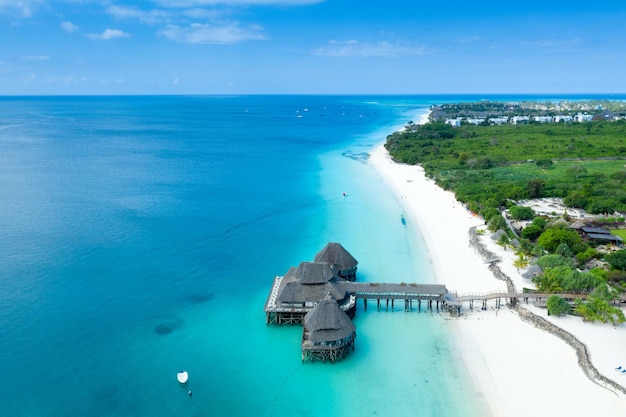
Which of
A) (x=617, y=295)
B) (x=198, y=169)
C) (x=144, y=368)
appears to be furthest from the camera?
(x=198, y=169)

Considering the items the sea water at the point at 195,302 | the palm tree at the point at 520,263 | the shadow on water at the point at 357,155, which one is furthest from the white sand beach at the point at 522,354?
the shadow on water at the point at 357,155

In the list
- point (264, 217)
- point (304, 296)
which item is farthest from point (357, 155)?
point (304, 296)

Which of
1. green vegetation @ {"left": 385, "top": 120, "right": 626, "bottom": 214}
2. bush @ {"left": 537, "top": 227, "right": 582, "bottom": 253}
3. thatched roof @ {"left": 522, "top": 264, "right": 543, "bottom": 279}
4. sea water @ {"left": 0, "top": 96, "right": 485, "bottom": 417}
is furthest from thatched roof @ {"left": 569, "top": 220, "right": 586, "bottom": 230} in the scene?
sea water @ {"left": 0, "top": 96, "right": 485, "bottom": 417}

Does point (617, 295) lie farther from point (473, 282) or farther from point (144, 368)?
point (144, 368)

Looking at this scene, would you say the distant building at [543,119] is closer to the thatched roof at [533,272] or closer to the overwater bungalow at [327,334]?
the thatched roof at [533,272]

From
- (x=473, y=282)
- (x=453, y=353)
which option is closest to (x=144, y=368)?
(x=453, y=353)

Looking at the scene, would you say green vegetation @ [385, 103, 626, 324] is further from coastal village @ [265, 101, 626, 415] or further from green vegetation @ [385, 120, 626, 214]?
coastal village @ [265, 101, 626, 415]
